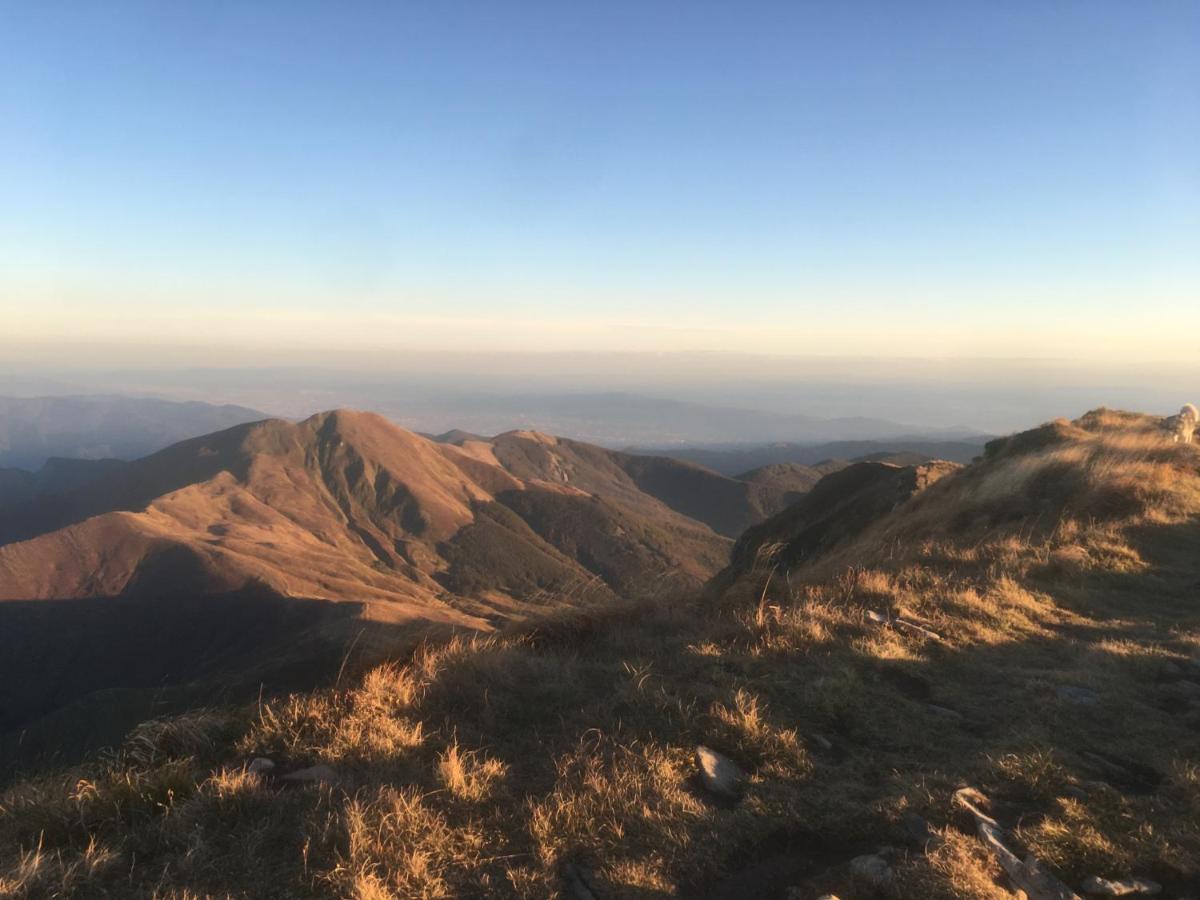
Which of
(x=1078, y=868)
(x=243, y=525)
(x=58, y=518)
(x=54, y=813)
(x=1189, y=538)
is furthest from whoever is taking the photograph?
(x=58, y=518)

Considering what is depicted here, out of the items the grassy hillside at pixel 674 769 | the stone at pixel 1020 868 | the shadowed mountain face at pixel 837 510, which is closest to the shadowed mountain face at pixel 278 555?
the grassy hillside at pixel 674 769

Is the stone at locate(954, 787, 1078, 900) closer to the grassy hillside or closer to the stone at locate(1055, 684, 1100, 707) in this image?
the grassy hillside

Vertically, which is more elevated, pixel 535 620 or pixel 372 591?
pixel 535 620

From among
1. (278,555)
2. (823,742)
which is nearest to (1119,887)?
(823,742)

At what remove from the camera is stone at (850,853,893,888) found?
329cm

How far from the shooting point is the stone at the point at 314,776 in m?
4.14

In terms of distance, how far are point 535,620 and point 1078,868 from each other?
523cm

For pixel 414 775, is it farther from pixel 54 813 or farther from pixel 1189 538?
pixel 1189 538

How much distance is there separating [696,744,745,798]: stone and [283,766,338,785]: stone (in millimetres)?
2442

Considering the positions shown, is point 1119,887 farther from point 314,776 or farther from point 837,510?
point 837,510

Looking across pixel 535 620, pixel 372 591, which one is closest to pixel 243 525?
pixel 372 591

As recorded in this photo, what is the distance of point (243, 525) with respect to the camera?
130m

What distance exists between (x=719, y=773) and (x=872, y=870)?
Result: 1.15 meters

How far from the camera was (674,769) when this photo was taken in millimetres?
4273
